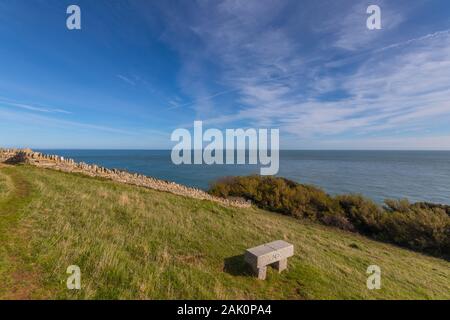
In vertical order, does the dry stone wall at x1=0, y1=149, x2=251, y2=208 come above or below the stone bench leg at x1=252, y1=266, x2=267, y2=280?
above

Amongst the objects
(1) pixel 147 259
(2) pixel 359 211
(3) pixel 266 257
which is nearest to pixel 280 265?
(3) pixel 266 257

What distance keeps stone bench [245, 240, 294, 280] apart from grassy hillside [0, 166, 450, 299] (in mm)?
256

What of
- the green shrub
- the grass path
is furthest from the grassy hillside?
the green shrub

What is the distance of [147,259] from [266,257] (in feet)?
10.0

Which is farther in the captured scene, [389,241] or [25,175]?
[389,241]

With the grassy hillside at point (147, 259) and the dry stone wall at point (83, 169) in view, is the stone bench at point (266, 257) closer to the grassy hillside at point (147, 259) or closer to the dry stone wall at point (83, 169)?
the grassy hillside at point (147, 259)

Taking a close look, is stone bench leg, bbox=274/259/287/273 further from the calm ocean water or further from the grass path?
the calm ocean water

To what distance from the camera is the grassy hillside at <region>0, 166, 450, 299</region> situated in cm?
420

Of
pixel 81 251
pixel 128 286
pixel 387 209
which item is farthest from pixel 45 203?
pixel 387 209

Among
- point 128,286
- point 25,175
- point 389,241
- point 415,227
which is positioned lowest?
point 389,241

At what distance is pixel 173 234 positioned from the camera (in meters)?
7.57

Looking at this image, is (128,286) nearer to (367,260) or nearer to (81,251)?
(81,251)

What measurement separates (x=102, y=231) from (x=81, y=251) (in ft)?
4.98

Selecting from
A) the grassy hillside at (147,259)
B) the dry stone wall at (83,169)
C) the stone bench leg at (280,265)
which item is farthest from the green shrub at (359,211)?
the stone bench leg at (280,265)
